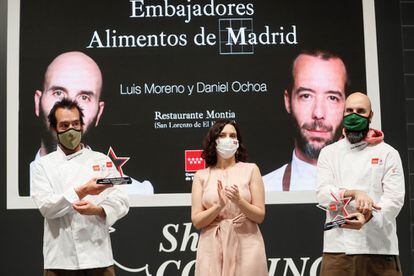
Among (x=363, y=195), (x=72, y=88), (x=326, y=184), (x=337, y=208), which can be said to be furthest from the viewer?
(x=72, y=88)

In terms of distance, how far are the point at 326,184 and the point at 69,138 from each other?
1474 millimetres

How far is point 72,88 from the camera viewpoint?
558 cm

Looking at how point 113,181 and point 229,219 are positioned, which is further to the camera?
point 229,219

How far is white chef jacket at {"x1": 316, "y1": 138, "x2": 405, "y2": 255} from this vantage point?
344 centimetres

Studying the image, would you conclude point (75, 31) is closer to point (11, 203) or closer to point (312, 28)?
point (11, 203)

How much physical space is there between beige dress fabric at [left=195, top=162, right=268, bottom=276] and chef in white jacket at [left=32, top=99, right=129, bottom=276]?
0.51 metres

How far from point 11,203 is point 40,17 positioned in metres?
1.66

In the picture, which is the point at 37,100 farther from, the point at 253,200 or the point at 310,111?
the point at 253,200

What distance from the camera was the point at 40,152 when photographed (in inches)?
216

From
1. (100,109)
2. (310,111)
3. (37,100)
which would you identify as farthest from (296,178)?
(37,100)

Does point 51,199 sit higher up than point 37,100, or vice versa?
point 37,100

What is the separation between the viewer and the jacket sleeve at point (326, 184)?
3.48 m

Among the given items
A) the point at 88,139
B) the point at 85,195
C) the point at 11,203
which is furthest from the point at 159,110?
the point at 85,195

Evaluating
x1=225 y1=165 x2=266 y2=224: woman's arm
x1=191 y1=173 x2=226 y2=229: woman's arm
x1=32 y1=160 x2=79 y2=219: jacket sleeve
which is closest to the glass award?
x1=225 y1=165 x2=266 y2=224: woman's arm
